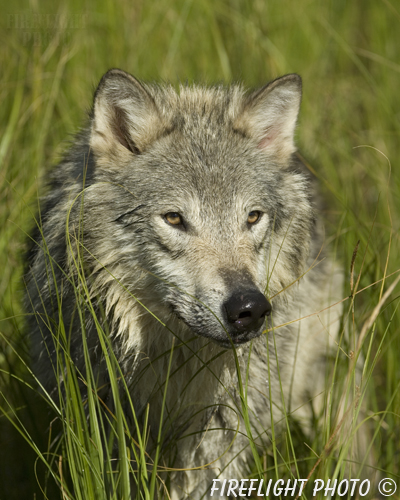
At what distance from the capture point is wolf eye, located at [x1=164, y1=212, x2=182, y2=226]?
9.05 feet

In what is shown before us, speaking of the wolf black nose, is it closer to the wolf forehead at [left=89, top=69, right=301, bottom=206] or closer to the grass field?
the wolf forehead at [left=89, top=69, right=301, bottom=206]

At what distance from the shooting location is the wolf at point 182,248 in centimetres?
264

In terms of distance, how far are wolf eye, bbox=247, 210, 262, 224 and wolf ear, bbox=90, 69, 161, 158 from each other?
2.32ft

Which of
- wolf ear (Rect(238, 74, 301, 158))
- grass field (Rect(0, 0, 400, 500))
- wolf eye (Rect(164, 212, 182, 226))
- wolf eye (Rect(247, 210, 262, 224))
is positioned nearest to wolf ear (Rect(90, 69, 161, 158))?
wolf eye (Rect(164, 212, 182, 226))

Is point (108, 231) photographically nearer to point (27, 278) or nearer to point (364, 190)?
point (27, 278)

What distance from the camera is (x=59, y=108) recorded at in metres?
5.05

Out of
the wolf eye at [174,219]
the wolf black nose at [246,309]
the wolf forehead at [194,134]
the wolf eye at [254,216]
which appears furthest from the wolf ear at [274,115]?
the wolf black nose at [246,309]

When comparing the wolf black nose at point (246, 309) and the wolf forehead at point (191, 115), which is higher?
the wolf forehead at point (191, 115)

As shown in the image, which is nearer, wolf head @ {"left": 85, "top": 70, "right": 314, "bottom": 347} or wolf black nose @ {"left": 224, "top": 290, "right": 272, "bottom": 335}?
wolf black nose @ {"left": 224, "top": 290, "right": 272, "bottom": 335}

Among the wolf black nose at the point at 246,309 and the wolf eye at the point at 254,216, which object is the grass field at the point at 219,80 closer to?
the wolf eye at the point at 254,216

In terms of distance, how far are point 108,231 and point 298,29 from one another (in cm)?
437

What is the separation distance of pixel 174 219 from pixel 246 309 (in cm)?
68

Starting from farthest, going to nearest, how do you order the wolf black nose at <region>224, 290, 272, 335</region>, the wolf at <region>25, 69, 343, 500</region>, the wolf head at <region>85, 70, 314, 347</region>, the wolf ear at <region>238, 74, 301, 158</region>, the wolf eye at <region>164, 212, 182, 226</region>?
the wolf ear at <region>238, 74, 301, 158</region>, the wolf eye at <region>164, 212, 182, 226</region>, the wolf at <region>25, 69, 343, 500</region>, the wolf head at <region>85, 70, 314, 347</region>, the wolf black nose at <region>224, 290, 272, 335</region>

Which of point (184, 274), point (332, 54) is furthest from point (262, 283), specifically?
point (332, 54)
